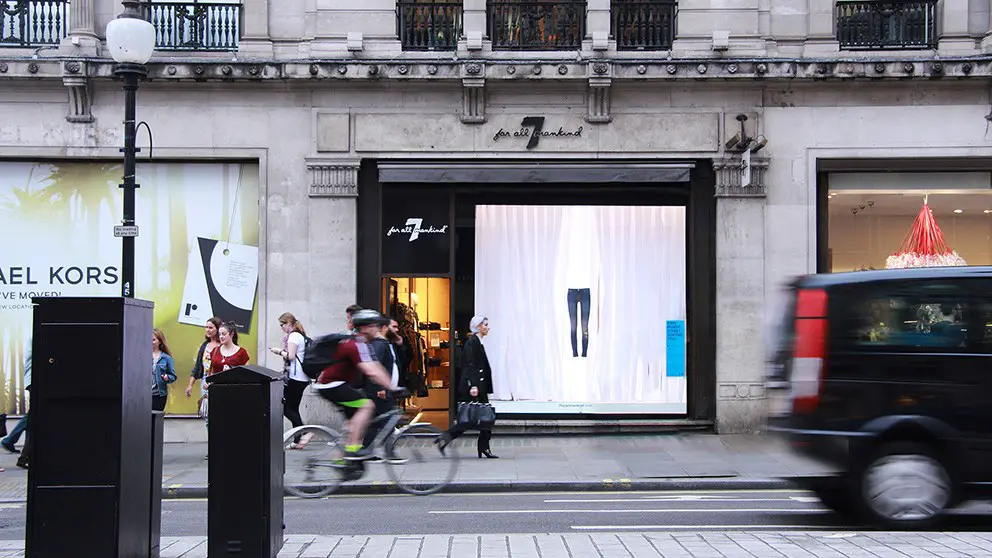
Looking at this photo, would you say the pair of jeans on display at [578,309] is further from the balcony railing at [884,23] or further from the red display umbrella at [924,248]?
the balcony railing at [884,23]

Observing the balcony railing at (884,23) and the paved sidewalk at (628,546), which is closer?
the paved sidewalk at (628,546)

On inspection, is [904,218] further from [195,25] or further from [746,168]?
[195,25]

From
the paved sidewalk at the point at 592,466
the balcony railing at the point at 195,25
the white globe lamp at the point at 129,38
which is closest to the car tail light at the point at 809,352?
the paved sidewalk at the point at 592,466

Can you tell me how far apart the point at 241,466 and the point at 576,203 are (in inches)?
440

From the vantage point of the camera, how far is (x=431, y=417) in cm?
1769

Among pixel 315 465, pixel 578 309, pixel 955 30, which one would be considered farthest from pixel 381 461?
pixel 955 30

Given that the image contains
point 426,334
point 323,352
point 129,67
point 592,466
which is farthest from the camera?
point 426,334

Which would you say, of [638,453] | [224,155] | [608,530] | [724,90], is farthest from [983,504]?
[224,155]

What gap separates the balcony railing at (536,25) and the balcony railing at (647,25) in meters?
0.61

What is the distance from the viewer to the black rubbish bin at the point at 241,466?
6.90 m

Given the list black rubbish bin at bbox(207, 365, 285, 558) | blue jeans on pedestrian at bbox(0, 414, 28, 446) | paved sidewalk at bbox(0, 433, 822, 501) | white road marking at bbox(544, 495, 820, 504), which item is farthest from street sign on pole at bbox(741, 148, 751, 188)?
black rubbish bin at bbox(207, 365, 285, 558)

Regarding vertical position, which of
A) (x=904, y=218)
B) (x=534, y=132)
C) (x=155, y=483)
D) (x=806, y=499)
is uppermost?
(x=534, y=132)

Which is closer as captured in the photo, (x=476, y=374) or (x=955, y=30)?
(x=476, y=374)

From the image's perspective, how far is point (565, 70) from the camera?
663 inches
